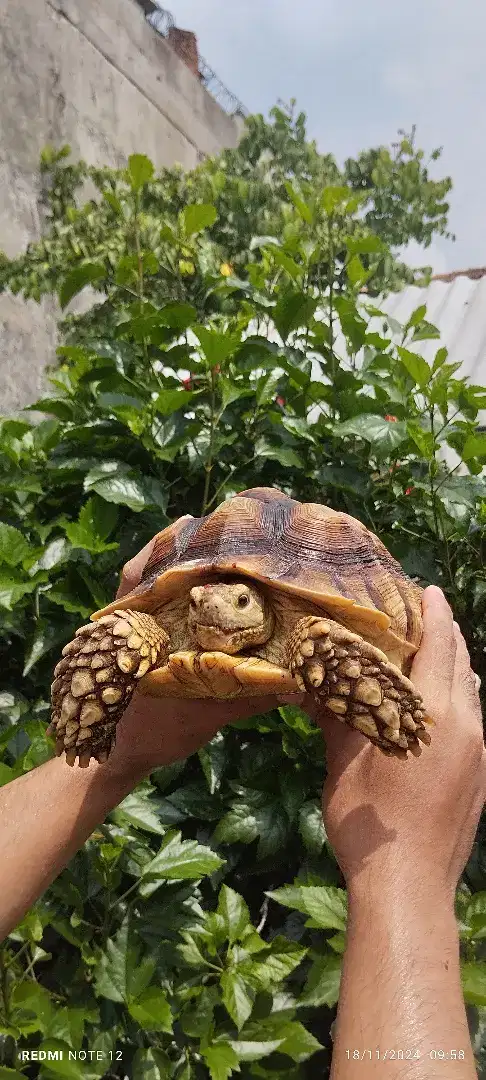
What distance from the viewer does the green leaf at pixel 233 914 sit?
1341mm

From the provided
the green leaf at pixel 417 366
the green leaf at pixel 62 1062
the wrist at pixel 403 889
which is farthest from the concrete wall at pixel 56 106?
the wrist at pixel 403 889

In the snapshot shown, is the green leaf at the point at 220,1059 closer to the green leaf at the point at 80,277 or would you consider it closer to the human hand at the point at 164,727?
the human hand at the point at 164,727

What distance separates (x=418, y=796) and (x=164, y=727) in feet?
1.70

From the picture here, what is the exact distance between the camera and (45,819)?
1213 millimetres

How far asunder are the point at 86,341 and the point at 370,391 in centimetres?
88

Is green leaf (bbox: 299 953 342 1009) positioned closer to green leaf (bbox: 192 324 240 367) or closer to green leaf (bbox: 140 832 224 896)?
green leaf (bbox: 140 832 224 896)

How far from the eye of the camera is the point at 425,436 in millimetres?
1528

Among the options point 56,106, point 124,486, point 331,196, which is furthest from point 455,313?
point 56,106

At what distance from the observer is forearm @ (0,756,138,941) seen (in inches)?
45.7

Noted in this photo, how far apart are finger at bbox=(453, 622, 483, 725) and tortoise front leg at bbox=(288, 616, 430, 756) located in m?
0.17

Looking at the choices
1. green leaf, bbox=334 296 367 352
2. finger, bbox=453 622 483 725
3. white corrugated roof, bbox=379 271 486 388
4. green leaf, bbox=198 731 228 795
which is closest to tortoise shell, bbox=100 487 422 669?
finger, bbox=453 622 483 725

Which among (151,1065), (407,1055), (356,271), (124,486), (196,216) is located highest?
(196,216)

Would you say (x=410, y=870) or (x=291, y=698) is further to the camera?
(x=291, y=698)

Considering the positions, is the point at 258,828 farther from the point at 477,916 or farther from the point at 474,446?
the point at 474,446
